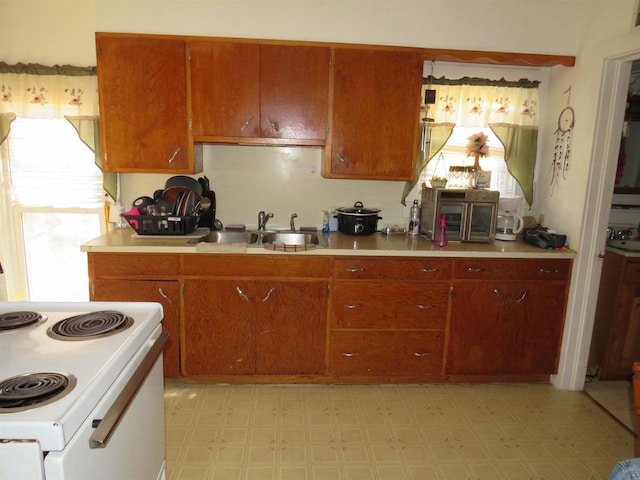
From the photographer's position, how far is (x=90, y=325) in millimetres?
1353

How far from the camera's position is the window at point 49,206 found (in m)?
2.94

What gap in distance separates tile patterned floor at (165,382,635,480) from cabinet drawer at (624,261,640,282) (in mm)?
839

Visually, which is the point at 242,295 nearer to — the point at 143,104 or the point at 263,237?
the point at 263,237

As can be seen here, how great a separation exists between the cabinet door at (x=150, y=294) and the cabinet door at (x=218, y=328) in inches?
2.3

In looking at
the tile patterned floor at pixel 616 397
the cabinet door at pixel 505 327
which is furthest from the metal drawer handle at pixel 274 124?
the tile patterned floor at pixel 616 397

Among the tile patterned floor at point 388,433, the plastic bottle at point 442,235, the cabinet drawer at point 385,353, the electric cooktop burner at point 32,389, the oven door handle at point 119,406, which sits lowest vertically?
the tile patterned floor at point 388,433

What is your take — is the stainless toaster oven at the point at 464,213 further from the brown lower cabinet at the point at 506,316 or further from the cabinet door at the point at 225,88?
the cabinet door at the point at 225,88

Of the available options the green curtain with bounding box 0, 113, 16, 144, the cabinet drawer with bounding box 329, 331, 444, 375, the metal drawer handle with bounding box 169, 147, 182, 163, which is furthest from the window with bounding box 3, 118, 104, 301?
the cabinet drawer with bounding box 329, 331, 444, 375

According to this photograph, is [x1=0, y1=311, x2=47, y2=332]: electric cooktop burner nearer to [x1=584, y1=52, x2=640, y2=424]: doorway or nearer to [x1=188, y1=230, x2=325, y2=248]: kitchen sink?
[x1=188, y1=230, x2=325, y2=248]: kitchen sink

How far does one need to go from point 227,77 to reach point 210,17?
360 millimetres

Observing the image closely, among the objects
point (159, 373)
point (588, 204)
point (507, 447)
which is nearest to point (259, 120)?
point (159, 373)

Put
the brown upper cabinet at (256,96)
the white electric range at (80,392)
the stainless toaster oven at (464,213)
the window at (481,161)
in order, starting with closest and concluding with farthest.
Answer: the white electric range at (80,392) < the brown upper cabinet at (256,96) < the stainless toaster oven at (464,213) < the window at (481,161)

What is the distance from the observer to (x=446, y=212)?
2.87 m

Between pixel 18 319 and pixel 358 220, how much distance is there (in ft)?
6.64
